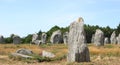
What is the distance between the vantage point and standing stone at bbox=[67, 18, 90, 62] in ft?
83.3

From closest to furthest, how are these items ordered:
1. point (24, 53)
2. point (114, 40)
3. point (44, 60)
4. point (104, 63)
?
point (104, 63) → point (44, 60) → point (24, 53) → point (114, 40)

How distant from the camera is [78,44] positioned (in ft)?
83.7

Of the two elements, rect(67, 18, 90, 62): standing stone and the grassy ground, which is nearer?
rect(67, 18, 90, 62): standing stone

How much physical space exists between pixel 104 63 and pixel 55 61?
15.6 ft

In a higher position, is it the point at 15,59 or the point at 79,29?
the point at 79,29

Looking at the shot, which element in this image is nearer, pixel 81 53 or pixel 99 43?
pixel 81 53

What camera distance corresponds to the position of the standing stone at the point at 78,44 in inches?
1000

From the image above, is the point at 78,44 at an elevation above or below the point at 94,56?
above

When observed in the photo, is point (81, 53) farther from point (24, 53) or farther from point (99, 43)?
point (99, 43)

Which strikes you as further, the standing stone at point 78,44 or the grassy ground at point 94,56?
the grassy ground at point 94,56

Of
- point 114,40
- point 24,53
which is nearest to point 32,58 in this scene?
point 24,53

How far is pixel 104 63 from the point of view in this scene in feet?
81.1

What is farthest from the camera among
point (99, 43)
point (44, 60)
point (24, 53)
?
point (99, 43)

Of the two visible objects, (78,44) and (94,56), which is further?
(94,56)
